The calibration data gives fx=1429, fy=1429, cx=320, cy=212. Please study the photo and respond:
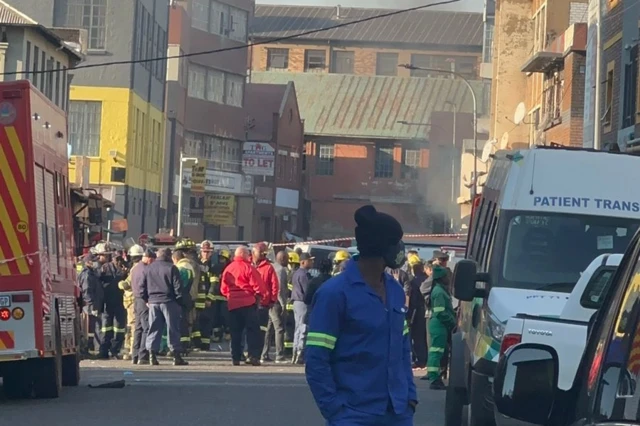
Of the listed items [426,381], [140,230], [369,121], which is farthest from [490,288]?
[369,121]

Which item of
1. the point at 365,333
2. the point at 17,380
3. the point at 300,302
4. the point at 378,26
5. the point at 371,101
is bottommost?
the point at 17,380

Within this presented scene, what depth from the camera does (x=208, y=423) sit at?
13.5m

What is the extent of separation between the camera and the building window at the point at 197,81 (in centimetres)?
7025

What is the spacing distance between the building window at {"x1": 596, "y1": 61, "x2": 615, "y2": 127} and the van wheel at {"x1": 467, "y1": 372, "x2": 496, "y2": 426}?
26.0 meters

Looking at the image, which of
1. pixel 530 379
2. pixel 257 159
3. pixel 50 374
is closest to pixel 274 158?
pixel 257 159

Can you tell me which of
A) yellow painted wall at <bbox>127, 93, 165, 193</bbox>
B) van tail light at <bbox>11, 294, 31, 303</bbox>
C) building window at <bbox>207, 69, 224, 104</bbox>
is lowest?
van tail light at <bbox>11, 294, 31, 303</bbox>

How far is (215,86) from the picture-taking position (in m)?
72.8

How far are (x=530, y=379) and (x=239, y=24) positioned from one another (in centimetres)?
7179

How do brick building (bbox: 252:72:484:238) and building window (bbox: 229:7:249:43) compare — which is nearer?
building window (bbox: 229:7:249:43)

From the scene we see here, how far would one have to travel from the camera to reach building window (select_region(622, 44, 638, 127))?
3269 centimetres

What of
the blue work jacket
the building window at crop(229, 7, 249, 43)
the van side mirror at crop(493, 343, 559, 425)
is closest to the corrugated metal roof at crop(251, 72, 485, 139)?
the building window at crop(229, 7, 249, 43)

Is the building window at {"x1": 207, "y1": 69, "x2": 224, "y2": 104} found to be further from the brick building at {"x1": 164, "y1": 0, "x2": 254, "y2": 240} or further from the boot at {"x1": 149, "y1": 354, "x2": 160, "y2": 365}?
the boot at {"x1": 149, "y1": 354, "x2": 160, "y2": 365}

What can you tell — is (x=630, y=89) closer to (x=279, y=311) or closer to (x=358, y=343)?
(x=279, y=311)

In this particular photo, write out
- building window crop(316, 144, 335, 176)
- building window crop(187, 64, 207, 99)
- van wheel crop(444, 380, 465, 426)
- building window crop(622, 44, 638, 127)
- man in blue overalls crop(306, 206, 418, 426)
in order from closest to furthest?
man in blue overalls crop(306, 206, 418, 426) → van wheel crop(444, 380, 465, 426) → building window crop(622, 44, 638, 127) → building window crop(187, 64, 207, 99) → building window crop(316, 144, 335, 176)
